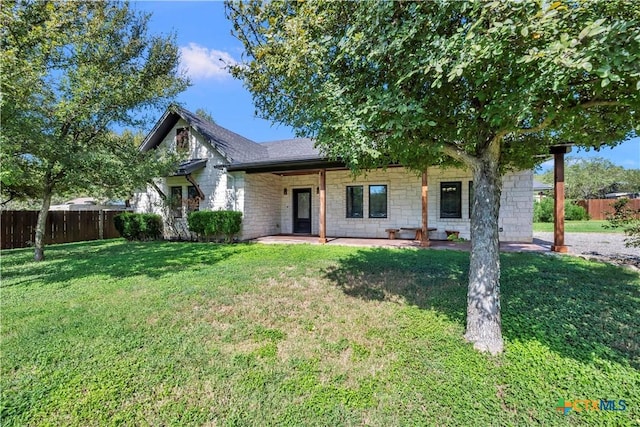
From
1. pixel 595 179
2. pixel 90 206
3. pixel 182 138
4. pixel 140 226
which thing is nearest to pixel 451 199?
pixel 182 138

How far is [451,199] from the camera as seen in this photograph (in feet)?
35.6

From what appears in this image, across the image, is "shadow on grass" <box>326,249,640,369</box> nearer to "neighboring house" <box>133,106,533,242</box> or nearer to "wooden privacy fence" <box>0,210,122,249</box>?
"neighboring house" <box>133,106,533,242</box>

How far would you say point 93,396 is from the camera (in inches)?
103

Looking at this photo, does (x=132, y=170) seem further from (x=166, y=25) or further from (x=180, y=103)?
(x=166, y=25)

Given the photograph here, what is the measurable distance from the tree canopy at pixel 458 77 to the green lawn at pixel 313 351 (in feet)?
2.32

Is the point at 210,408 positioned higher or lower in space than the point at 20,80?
lower

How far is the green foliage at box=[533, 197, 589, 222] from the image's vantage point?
66.4ft

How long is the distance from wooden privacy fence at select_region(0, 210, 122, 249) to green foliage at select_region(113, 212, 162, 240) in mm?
2221

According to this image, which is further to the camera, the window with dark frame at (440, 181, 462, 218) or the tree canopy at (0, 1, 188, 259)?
the window with dark frame at (440, 181, 462, 218)

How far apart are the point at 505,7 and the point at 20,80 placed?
937 centimetres

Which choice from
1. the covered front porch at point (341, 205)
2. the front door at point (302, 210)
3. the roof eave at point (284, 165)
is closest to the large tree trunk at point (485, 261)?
the roof eave at point (284, 165)

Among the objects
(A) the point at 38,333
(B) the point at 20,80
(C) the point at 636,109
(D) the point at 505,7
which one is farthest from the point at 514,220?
(B) the point at 20,80

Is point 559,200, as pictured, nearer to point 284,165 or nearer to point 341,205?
point 341,205

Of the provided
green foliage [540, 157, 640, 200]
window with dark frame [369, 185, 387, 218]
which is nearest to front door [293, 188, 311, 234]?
window with dark frame [369, 185, 387, 218]
